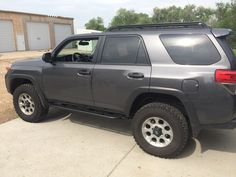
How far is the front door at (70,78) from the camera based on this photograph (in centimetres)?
478

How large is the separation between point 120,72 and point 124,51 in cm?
35

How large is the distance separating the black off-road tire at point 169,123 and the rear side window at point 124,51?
70cm

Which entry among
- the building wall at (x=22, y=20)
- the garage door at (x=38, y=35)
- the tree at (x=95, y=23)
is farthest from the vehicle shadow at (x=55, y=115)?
the tree at (x=95, y=23)

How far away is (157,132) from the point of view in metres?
4.20

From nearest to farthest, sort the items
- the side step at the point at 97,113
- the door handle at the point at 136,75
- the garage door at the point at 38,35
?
1. the door handle at the point at 136,75
2. the side step at the point at 97,113
3. the garage door at the point at 38,35

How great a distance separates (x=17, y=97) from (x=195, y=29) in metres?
3.71

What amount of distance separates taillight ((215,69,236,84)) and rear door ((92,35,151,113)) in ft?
3.05

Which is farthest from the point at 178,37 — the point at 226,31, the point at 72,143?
the point at 72,143

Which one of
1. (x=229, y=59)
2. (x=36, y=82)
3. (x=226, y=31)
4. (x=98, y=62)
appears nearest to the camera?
(x=229, y=59)

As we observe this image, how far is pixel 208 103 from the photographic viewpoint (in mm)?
3727

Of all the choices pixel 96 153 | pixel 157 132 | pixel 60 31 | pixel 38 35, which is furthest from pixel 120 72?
pixel 60 31

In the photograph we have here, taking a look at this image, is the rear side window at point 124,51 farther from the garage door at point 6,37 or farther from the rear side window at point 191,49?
the garage door at point 6,37

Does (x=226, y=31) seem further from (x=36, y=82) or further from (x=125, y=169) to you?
(x=36, y=82)

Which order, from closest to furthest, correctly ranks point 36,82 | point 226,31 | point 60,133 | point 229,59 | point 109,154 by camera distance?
point 229,59
point 226,31
point 109,154
point 60,133
point 36,82
